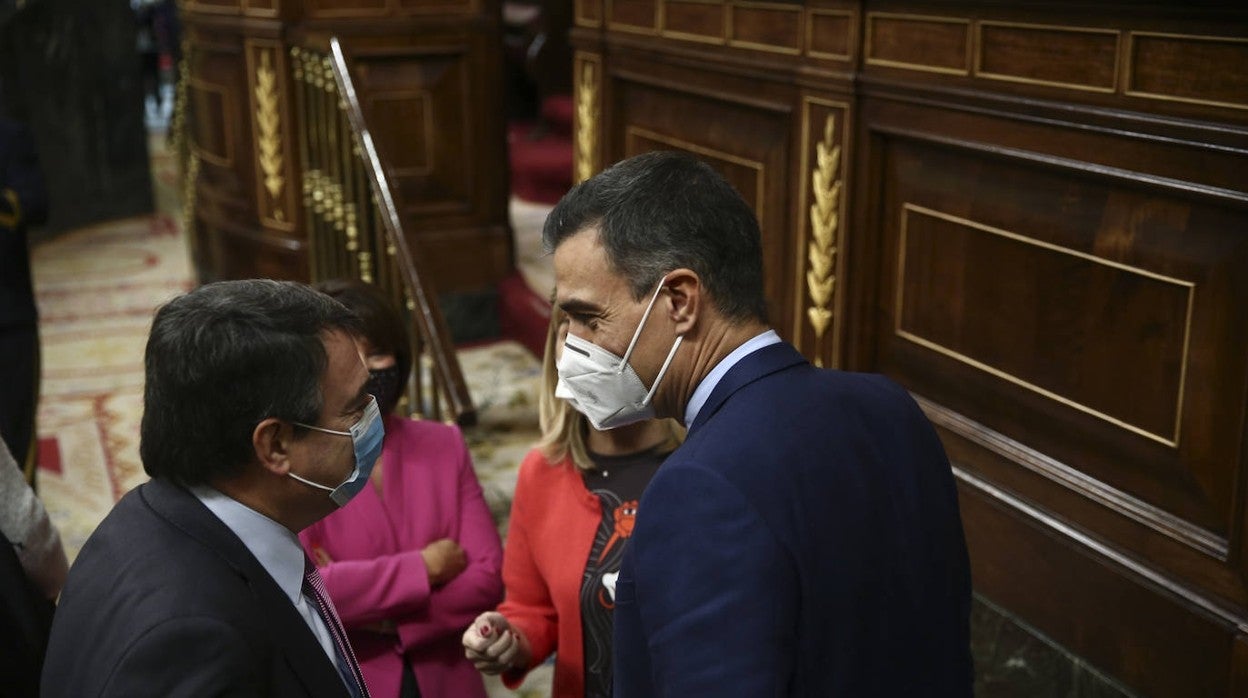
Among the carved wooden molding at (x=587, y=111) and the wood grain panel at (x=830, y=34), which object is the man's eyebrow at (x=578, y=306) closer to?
the wood grain panel at (x=830, y=34)

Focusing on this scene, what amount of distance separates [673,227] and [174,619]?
742 millimetres

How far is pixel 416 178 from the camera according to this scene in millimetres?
6449

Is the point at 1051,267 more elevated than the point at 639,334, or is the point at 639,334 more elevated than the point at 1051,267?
the point at 639,334

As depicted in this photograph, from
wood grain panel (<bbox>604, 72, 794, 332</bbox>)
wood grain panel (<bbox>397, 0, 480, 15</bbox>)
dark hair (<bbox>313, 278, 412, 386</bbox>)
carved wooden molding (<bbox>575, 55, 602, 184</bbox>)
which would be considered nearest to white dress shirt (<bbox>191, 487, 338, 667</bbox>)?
dark hair (<bbox>313, 278, 412, 386</bbox>)

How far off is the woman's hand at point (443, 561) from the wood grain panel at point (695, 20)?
2199mm

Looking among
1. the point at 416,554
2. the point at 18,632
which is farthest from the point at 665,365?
the point at 18,632

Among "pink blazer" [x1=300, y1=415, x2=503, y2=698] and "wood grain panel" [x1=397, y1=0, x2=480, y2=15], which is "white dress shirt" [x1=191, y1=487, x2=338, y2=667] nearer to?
"pink blazer" [x1=300, y1=415, x2=503, y2=698]

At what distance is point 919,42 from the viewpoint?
3.60 m

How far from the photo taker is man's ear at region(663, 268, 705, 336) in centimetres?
179

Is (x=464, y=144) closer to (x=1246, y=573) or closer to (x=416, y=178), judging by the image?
(x=416, y=178)

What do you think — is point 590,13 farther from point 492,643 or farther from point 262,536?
point 262,536

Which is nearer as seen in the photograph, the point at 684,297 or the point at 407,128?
the point at 684,297

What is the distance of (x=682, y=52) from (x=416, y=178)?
6.96ft

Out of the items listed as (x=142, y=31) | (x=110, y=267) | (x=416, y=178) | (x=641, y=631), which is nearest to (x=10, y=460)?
(x=641, y=631)
